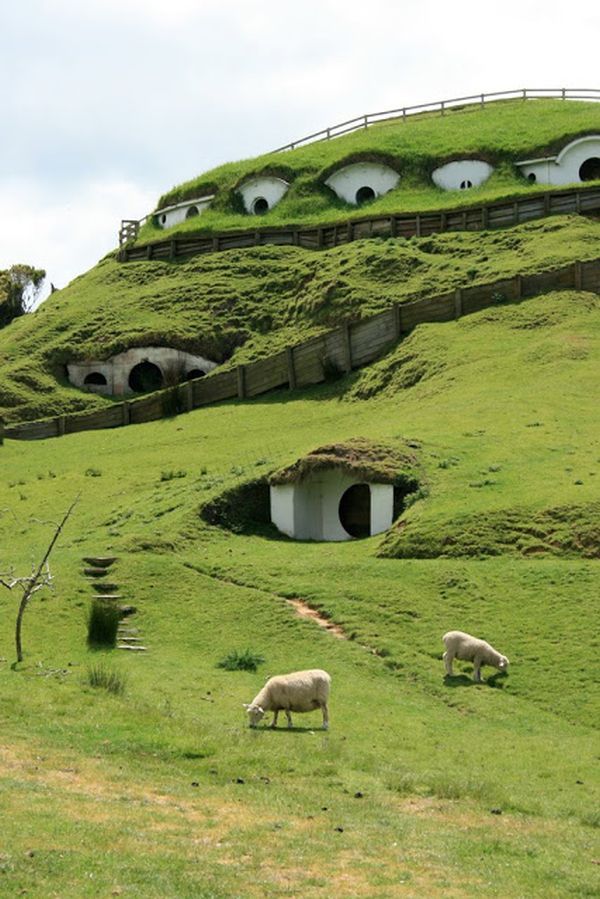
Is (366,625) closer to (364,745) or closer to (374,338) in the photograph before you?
(364,745)

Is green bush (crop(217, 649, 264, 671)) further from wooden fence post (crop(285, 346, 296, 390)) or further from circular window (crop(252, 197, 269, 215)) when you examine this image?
circular window (crop(252, 197, 269, 215))

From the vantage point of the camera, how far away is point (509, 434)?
44219mm

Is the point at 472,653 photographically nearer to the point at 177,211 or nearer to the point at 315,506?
the point at 315,506

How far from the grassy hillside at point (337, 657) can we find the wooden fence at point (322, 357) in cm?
163

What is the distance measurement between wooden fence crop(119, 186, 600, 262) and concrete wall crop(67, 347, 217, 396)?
12967 millimetres

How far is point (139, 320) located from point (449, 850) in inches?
2479

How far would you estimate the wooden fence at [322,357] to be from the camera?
62.5 meters

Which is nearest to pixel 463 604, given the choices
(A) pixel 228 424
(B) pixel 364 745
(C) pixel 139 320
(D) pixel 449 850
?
(B) pixel 364 745

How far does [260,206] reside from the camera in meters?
90.9

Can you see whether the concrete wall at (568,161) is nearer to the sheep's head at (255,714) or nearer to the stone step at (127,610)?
the stone step at (127,610)

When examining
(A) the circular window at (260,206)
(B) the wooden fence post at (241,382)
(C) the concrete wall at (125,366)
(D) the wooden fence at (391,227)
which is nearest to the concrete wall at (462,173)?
(D) the wooden fence at (391,227)

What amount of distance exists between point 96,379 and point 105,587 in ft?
132

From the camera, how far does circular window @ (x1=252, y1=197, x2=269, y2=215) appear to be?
9038cm

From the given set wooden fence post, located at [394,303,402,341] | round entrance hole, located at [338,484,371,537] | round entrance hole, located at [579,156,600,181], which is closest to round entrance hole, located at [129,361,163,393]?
wooden fence post, located at [394,303,402,341]
